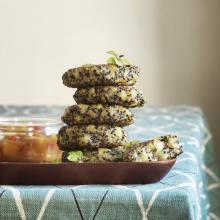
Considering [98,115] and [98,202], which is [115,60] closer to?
[98,115]

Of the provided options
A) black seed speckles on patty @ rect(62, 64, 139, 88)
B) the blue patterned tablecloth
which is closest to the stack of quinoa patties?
black seed speckles on patty @ rect(62, 64, 139, 88)

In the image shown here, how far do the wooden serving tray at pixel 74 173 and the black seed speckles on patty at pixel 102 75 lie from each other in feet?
0.45

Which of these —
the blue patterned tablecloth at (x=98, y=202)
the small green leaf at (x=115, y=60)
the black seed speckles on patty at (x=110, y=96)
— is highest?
the small green leaf at (x=115, y=60)

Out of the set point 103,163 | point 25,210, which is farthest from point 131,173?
point 25,210

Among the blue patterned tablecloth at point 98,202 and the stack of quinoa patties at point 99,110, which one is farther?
the stack of quinoa patties at point 99,110

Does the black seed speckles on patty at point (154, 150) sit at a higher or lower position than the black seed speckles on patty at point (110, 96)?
lower

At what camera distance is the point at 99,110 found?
3.04 ft

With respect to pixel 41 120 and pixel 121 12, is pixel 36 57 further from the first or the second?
pixel 41 120

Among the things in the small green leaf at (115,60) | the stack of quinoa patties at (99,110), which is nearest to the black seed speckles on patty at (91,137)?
the stack of quinoa patties at (99,110)

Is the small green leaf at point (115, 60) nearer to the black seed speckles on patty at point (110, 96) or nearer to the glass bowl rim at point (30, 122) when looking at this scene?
the black seed speckles on patty at point (110, 96)

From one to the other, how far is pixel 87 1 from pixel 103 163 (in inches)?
107

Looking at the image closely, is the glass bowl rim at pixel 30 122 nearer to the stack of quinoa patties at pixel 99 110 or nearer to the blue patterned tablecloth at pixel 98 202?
the stack of quinoa patties at pixel 99 110

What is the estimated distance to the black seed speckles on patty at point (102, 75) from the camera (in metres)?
0.93

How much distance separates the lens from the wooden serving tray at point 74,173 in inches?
33.7
